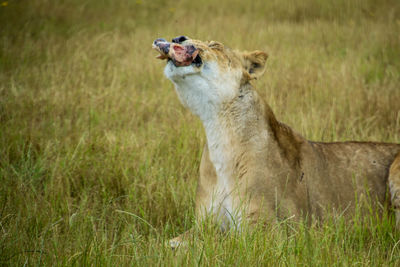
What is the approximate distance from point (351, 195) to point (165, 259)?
1662mm

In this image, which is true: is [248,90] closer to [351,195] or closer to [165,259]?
[351,195]

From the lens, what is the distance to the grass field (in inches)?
116

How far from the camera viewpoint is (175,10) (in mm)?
11125

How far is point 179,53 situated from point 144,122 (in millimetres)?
2673

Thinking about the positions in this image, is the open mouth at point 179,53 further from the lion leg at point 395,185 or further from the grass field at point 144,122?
the lion leg at point 395,185

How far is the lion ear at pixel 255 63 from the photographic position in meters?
3.61

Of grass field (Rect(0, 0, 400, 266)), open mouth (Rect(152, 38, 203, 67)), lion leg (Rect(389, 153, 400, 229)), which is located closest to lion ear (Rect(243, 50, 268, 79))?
open mouth (Rect(152, 38, 203, 67))

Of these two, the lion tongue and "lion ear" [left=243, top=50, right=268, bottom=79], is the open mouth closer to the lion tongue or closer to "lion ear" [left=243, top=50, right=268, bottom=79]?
the lion tongue

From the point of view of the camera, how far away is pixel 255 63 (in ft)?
12.0

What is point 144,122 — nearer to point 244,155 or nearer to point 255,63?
point 255,63

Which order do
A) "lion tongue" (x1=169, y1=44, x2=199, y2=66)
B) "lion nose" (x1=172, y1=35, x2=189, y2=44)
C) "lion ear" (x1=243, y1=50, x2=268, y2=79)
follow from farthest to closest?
"lion ear" (x1=243, y1=50, x2=268, y2=79)
"lion nose" (x1=172, y1=35, x2=189, y2=44)
"lion tongue" (x1=169, y1=44, x2=199, y2=66)

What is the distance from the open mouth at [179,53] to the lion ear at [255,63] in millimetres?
483

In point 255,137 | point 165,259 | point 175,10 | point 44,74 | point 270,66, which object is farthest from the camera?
point 175,10

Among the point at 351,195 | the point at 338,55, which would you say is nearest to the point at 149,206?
the point at 351,195
